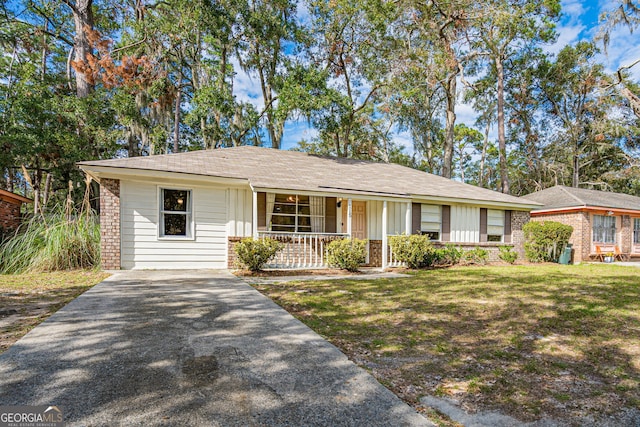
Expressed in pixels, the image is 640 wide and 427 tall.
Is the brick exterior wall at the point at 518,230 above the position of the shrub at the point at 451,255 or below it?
above

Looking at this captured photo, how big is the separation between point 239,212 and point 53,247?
15.6 feet

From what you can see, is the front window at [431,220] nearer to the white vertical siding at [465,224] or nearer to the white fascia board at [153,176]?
the white vertical siding at [465,224]

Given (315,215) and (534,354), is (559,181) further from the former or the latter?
(534,354)

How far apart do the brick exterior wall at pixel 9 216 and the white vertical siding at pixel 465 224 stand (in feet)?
49.5

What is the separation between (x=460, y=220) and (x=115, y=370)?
1216 cm

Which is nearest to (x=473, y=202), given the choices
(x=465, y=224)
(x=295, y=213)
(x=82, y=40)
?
(x=465, y=224)

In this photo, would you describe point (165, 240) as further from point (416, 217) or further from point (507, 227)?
point (507, 227)

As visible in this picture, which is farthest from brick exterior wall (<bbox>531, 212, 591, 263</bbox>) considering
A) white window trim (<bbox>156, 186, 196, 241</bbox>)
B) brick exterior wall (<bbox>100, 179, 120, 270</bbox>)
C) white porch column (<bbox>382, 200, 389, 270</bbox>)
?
brick exterior wall (<bbox>100, 179, 120, 270</bbox>)

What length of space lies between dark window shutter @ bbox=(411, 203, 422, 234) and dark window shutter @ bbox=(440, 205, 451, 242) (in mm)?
1083

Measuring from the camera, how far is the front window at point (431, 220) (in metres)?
11.8

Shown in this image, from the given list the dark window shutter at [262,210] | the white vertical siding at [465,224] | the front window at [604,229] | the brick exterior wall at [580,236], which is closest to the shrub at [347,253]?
the dark window shutter at [262,210]

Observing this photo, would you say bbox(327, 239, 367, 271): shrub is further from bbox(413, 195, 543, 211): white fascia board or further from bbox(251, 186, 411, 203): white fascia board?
bbox(413, 195, 543, 211): white fascia board

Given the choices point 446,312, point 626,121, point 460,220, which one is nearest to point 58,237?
point 446,312

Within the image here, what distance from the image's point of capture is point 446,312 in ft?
15.6
